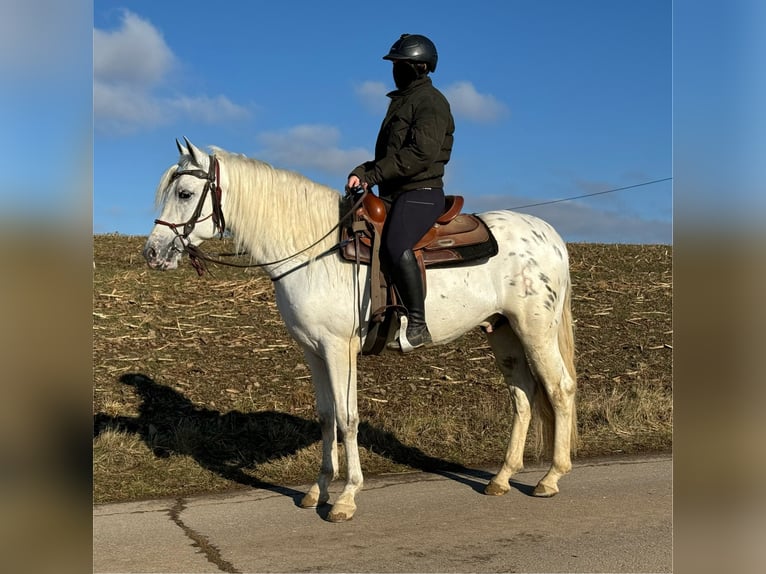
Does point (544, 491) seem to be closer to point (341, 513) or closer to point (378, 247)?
point (341, 513)

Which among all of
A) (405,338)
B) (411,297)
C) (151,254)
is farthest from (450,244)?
(151,254)

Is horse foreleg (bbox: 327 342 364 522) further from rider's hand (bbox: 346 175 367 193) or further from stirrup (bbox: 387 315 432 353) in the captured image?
rider's hand (bbox: 346 175 367 193)

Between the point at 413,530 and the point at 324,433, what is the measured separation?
1210 millimetres

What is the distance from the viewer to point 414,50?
569 cm

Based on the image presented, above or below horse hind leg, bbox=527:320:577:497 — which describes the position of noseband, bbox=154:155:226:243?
above

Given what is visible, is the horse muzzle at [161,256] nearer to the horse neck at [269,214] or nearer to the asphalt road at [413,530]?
the horse neck at [269,214]

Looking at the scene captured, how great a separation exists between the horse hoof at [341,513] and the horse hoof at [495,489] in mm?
1253

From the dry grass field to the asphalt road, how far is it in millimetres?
691

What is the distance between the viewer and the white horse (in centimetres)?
559

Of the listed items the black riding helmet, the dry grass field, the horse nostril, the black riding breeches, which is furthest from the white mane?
the dry grass field

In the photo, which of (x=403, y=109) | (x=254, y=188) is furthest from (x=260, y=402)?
(x=403, y=109)

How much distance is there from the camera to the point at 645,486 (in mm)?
6219
